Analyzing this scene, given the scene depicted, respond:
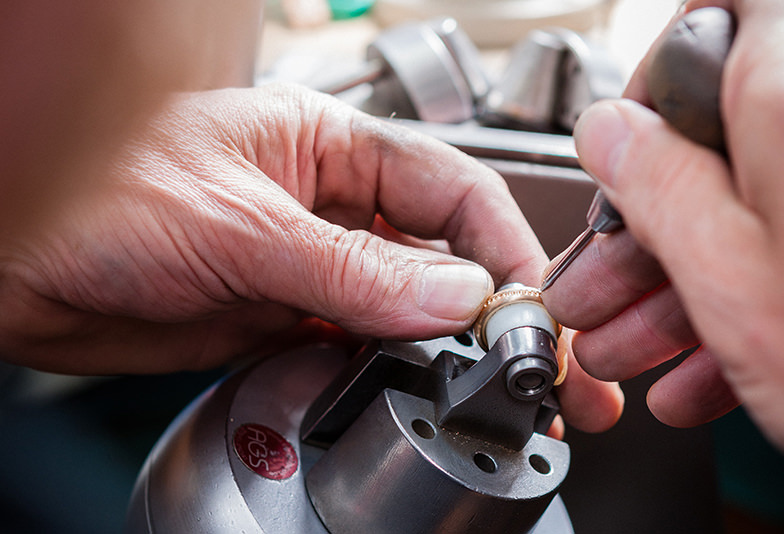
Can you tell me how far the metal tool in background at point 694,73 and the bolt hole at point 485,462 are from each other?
290 mm

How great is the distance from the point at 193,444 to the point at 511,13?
133cm

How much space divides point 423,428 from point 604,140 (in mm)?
262

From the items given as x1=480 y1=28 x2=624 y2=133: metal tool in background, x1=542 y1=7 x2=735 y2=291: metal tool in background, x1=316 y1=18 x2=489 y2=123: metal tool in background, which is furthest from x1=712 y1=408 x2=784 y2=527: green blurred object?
x1=542 y1=7 x2=735 y2=291: metal tool in background

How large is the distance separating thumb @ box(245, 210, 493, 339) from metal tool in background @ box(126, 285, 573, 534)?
21mm

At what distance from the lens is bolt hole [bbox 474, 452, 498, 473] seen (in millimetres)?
504

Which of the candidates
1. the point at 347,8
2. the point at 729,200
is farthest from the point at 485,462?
the point at 347,8

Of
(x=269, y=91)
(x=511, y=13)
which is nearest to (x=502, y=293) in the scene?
(x=269, y=91)

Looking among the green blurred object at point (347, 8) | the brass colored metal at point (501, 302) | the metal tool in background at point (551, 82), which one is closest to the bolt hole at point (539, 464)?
the brass colored metal at point (501, 302)

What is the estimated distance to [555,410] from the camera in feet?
1.93

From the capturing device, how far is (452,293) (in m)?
0.57

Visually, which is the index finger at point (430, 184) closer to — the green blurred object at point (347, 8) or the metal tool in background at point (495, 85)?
the metal tool in background at point (495, 85)

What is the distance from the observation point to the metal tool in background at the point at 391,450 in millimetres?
486

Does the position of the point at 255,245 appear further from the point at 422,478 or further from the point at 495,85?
the point at 495,85

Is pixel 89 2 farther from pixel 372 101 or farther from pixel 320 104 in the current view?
pixel 372 101
